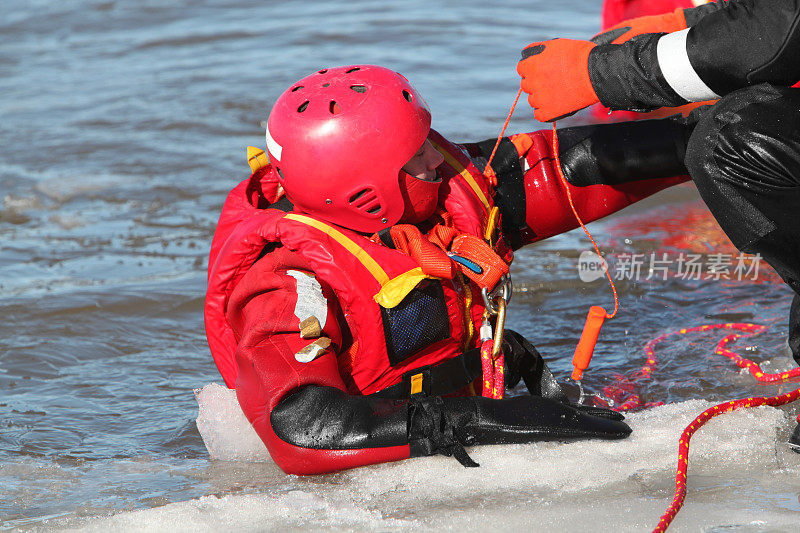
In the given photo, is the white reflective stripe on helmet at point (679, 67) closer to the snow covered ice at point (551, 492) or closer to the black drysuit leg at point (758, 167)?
the black drysuit leg at point (758, 167)

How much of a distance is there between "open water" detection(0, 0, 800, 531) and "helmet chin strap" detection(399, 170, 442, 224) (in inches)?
31.5

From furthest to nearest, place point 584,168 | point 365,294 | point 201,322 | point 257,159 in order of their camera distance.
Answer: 1. point 201,322
2. point 584,168
3. point 257,159
4. point 365,294

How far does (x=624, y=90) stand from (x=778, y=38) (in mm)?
463

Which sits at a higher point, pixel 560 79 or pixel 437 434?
pixel 560 79

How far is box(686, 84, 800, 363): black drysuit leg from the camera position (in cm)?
283

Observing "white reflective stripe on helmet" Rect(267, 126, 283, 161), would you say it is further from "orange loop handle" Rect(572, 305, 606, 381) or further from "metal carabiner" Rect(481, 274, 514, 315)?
"orange loop handle" Rect(572, 305, 606, 381)

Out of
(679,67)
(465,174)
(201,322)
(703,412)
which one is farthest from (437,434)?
(201,322)

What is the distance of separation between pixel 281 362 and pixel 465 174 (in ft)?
3.21

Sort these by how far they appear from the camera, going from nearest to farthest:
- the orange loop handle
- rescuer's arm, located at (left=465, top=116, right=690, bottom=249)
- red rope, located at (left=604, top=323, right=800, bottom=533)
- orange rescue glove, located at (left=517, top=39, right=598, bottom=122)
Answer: red rope, located at (left=604, top=323, right=800, bottom=533)
orange rescue glove, located at (left=517, top=39, right=598, bottom=122)
the orange loop handle
rescuer's arm, located at (left=465, top=116, right=690, bottom=249)

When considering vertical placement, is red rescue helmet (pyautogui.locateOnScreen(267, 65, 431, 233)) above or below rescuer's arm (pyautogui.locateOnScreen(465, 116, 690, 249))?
above

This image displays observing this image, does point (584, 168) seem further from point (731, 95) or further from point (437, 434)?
point (437, 434)

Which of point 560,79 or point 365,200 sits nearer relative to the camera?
point 365,200

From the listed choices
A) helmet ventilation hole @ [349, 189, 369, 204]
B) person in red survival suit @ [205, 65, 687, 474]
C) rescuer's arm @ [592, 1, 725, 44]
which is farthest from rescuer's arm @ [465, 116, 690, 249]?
helmet ventilation hole @ [349, 189, 369, 204]

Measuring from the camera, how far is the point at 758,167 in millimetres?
2842
